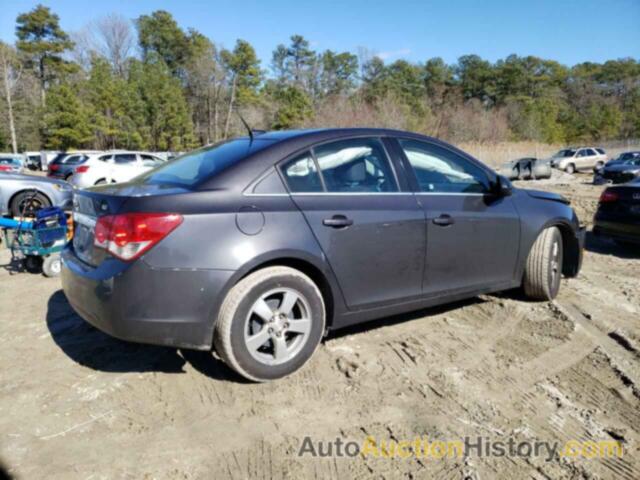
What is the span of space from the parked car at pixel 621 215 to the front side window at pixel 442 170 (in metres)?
3.86

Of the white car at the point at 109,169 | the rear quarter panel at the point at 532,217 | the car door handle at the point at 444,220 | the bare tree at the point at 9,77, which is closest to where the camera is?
the car door handle at the point at 444,220

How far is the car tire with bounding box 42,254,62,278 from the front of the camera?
542 centimetres

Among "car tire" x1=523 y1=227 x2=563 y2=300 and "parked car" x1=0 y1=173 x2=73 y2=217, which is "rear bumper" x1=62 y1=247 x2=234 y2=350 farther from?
"parked car" x1=0 y1=173 x2=73 y2=217

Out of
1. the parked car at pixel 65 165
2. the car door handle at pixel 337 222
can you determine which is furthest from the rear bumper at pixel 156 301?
the parked car at pixel 65 165

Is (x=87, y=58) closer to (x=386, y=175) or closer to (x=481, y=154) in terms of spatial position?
(x=481, y=154)

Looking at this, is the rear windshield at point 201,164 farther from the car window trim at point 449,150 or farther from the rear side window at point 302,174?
the car window trim at point 449,150

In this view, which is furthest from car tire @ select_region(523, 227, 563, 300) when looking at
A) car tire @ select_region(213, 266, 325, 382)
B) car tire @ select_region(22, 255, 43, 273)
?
car tire @ select_region(22, 255, 43, 273)

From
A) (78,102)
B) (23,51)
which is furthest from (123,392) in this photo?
(23,51)

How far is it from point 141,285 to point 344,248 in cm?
124

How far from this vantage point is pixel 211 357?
3180 millimetres

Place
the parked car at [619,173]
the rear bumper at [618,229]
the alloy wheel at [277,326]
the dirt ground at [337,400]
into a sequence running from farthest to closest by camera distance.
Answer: the parked car at [619,173] < the rear bumper at [618,229] < the alloy wheel at [277,326] < the dirt ground at [337,400]

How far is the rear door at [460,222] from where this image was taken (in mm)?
3338

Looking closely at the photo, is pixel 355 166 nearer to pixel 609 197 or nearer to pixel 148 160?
pixel 609 197

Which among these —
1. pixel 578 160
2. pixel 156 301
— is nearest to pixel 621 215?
pixel 156 301
